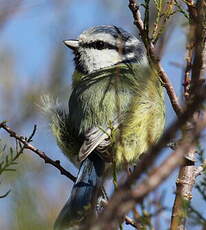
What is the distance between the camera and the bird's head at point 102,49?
3.03m

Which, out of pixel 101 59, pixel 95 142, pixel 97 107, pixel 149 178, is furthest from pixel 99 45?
pixel 149 178

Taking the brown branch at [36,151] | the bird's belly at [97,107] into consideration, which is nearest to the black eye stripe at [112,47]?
the bird's belly at [97,107]

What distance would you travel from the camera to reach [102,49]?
3.11 m

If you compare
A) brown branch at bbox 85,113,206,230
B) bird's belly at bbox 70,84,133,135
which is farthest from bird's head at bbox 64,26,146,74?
brown branch at bbox 85,113,206,230

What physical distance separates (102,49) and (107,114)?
2.81ft

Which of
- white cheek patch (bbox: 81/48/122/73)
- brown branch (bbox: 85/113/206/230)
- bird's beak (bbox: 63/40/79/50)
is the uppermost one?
bird's beak (bbox: 63/40/79/50)

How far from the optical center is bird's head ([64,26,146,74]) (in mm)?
3027

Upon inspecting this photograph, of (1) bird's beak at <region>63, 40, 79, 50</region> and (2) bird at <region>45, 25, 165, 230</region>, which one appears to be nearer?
(2) bird at <region>45, 25, 165, 230</region>

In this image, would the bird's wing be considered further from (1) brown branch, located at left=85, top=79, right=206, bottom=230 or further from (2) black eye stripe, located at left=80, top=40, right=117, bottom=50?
(1) brown branch, located at left=85, top=79, right=206, bottom=230

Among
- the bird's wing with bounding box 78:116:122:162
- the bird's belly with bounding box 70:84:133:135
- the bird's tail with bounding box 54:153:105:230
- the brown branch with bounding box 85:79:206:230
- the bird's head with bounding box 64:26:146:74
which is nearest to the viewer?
the brown branch with bounding box 85:79:206:230

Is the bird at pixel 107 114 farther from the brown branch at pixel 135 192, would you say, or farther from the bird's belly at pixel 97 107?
the brown branch at pixel 135 192

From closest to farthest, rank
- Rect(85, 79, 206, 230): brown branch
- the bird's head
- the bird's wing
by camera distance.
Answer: Rect(85, 79, 206, 230): brown branch
the bird's wing
the bird's head

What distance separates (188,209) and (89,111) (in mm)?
1529

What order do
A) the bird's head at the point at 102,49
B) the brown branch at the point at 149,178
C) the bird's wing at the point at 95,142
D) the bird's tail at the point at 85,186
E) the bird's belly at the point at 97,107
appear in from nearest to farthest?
the brown branch at the point at 149,178, the bird's tail at the point at 85,186, the bird's wing at the point at 95,142, the bird's belly at the point at 97,107, the bird's head at the point at 102,49
